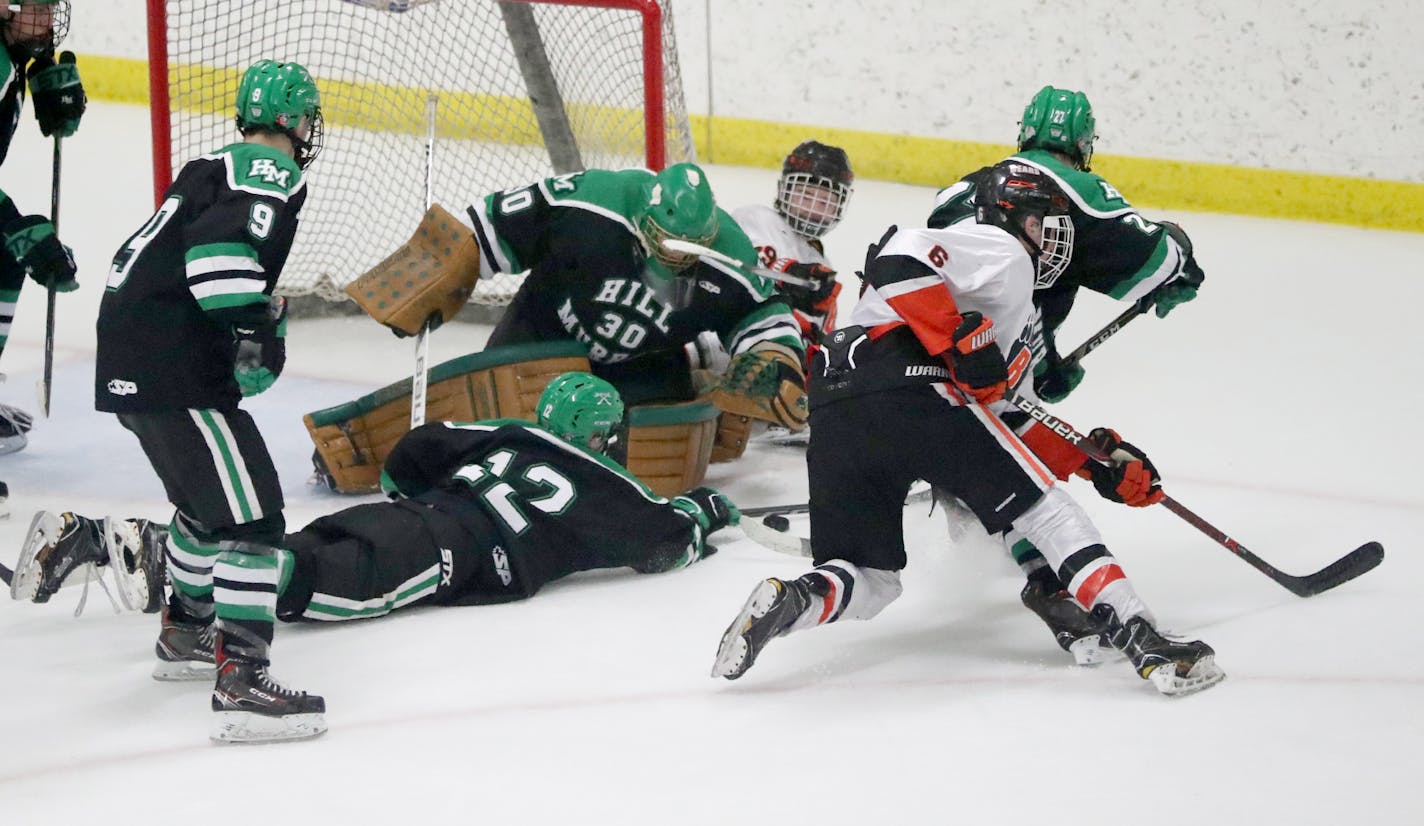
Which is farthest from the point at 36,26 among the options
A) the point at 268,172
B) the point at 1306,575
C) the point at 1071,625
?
the point at 1306,575

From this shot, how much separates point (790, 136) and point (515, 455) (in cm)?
476

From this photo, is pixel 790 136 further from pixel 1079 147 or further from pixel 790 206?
pixel 1079 147

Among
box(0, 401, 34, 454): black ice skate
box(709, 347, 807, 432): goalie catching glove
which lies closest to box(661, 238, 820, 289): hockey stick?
box(709, 347, 807, 432): goalie catching glove

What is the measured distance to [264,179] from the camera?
2.48m

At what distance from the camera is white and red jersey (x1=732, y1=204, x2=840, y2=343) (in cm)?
Result: 411

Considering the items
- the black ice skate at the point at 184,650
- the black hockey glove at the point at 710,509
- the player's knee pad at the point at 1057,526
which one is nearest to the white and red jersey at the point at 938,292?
the player's knee pad at the point at 1057,526

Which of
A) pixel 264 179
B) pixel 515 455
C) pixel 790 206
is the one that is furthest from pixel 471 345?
pixel 264 179

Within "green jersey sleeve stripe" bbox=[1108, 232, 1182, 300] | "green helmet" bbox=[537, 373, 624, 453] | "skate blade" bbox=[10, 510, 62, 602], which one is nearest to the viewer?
"skate blade" bbox=[10, 510, 62, 602]

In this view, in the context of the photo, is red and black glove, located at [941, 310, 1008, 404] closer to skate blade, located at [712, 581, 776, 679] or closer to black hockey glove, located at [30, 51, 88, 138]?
skate blade, located at [712, 581, 776, 679]

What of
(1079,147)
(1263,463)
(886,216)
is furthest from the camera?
(886,216)

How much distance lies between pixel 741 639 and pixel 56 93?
222cm

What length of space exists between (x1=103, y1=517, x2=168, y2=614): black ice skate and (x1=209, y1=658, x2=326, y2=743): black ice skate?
0.49 meters

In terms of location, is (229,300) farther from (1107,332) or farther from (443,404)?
(1107,332)

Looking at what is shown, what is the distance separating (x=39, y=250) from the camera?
140 inches
